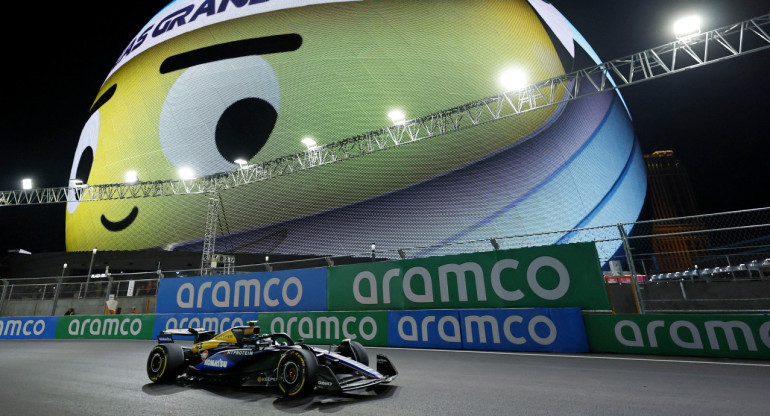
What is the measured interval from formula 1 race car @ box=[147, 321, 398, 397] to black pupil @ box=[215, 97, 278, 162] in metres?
18.0

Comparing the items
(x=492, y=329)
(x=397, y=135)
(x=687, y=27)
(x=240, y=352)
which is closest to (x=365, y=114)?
(x=397, y=135)

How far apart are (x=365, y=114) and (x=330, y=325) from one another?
14.8 m

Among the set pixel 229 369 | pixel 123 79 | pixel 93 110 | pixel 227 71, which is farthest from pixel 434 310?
pixel 93 110

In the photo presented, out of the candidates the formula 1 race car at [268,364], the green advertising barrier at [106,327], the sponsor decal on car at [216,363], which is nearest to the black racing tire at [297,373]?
the formula 1 race car at [268,364]

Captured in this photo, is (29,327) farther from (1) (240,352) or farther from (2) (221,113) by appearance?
(1) (240,352)

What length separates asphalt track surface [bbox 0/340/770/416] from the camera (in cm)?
313

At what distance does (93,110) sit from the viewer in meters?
30.8

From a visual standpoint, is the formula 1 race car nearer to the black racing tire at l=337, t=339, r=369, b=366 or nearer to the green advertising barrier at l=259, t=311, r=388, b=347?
the black racing tire at l=337, t=339, r=369, b=366

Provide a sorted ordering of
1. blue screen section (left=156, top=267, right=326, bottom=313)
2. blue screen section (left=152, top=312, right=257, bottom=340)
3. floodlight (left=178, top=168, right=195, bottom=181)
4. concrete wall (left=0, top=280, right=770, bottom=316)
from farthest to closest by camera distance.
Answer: floodlight (left=178, top=168, right=195, bottom=181)
blue screen section (left=152, top=312, right=257, bottom=340)
blue screen section (left=156, top=267, right=326, bottom=313)
concrete wall (left=0, top=280, right=770, bottom=316)

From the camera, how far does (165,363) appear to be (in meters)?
4.53

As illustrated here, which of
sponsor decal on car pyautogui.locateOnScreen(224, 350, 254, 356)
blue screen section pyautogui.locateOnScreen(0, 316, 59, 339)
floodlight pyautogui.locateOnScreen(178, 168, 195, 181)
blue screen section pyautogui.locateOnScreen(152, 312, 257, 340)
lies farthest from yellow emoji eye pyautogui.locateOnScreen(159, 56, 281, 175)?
sponsor decal on car pyautogui.locateOnScreen(224, 350, 254, 356)

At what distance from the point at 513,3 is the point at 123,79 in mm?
29556

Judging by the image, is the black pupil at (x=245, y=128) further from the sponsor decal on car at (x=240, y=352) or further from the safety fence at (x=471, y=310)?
the sponsor decal on car at (x=240, y=352)

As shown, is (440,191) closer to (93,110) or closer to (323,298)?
(323,298)
